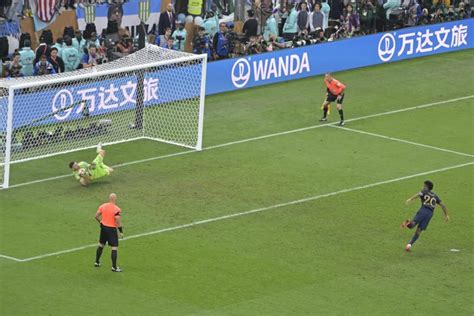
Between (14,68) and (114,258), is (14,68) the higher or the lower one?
the higher one

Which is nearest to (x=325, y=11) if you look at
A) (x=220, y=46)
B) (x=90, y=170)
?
(x=220, y=46)

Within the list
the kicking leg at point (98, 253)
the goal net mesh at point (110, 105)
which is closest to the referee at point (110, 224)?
the kicking leg at point (98, 253)

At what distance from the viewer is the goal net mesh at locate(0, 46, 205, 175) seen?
40.1 m

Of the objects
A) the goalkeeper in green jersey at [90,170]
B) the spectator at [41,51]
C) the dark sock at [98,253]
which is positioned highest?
the spectator at [41,51]

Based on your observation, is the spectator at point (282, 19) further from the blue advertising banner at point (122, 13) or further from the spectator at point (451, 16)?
the spectator at point (451, 16)

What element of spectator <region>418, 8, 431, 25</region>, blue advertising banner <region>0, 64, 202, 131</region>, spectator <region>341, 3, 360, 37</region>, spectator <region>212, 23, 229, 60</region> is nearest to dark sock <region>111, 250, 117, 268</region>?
blue advertising banner <region>0, 64, 202, 131</region>

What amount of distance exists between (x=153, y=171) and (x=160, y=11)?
12.8 metres

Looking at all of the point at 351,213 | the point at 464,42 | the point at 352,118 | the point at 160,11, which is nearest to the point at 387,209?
the point at 351,213

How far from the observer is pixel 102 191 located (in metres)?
37.7

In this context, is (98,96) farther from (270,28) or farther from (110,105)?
(270,28)

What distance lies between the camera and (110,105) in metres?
42.8

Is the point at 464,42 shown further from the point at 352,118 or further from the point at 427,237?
the point at 427,237

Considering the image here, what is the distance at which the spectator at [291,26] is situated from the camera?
5197 cm

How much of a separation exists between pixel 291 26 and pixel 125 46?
7.81 metres
